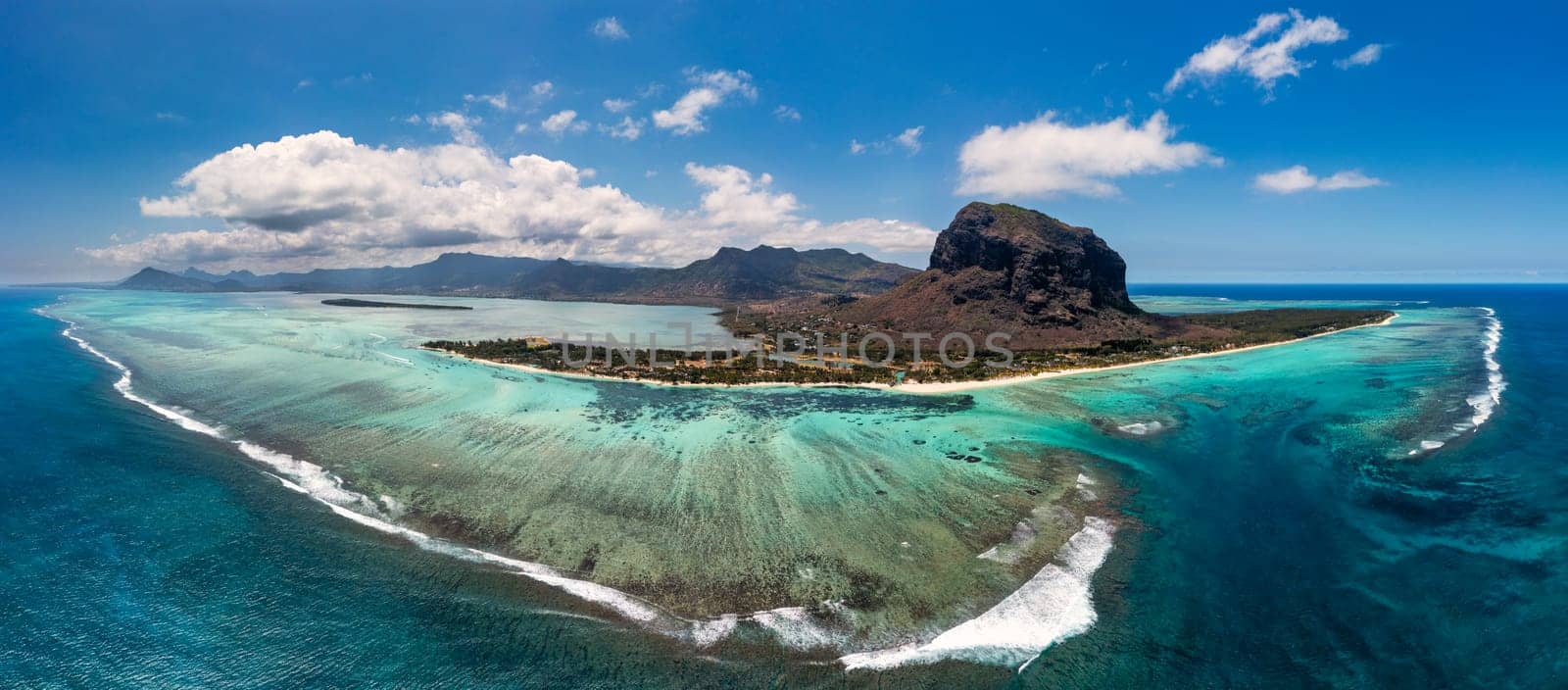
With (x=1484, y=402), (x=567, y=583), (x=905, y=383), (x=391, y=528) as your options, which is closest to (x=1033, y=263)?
(x=905, y=383)

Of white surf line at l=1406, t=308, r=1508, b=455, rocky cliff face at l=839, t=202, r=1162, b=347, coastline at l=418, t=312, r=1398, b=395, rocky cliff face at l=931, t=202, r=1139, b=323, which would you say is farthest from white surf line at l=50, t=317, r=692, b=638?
rocky cliff face at l=931, t=202, r=1139, b=323

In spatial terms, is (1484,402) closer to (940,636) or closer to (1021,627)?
(1021,627)

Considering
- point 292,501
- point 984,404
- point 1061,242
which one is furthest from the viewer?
point 1061,242

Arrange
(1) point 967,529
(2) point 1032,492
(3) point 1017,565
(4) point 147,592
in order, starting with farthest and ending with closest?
(2) point 1032,492, (1) point 967,529, (3) point 1017,565, (4) point 147,592

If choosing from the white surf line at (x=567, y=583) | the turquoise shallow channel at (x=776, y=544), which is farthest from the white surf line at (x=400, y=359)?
the white surf line at (x=567, y=583)

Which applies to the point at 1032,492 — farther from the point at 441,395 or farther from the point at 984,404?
the point at 441,395

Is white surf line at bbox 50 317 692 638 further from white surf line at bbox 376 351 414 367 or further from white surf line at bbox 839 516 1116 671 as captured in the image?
white surf line at bbox 376 351 414 367

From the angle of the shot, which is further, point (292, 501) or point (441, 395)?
point (441, 395)

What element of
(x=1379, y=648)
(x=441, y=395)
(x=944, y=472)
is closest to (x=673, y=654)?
(x=944, y=472)
